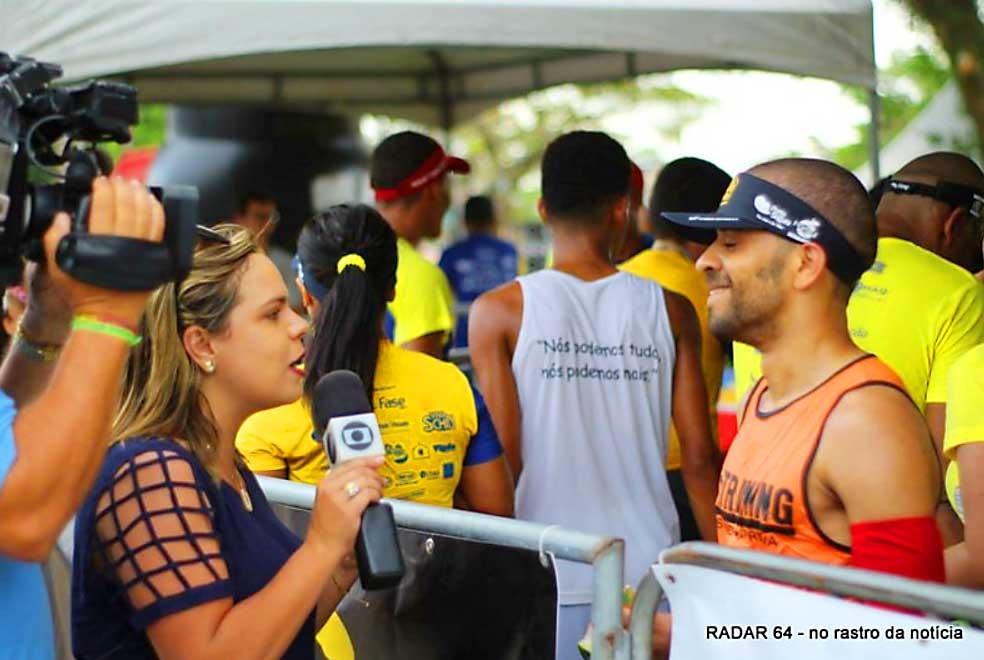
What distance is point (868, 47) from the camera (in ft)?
19.6

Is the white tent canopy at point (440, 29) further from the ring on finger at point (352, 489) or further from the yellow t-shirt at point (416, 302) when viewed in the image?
the ring on finger at point (352, 489)

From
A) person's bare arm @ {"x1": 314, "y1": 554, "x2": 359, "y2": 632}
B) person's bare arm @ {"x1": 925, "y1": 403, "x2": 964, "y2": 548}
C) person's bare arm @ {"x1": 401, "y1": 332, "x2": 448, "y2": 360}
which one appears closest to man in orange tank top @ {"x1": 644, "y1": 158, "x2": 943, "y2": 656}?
person's bare arm @ {"x1": 925, "y1": 403, "x2": 964, "y2": 548}

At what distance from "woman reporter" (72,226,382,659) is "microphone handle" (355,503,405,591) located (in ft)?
0.11

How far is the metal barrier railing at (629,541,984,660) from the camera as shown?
2.21 meters

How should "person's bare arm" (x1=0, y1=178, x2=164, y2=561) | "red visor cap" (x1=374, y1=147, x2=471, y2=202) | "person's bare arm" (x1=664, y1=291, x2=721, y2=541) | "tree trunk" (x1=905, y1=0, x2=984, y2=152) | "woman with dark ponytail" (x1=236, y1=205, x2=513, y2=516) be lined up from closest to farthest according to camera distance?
1. "person's bare arm" (x1=0, y1=178, x2=164, y2=561)
2. "woman with dark ponytail" (x1=236, y1=205, x2=513, y2=516)
3. "person's bare arm" (x1=664, y1=291, x2=721, y2=541)
4. "red visor cap" (x1=374, y1=147, x2=471, y2=202)
5. "tree trunk" (x1=905, y1=0, x2=984, y2=152)

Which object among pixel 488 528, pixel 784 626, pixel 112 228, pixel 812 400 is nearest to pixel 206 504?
pixel 112 228

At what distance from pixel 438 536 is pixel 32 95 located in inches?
58.8

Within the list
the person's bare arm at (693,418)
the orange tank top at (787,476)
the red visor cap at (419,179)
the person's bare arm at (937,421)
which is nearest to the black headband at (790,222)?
the orange tank top at (787,476)

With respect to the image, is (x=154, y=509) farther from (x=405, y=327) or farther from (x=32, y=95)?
(x=405, y=327)

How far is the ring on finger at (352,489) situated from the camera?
7.59 feet

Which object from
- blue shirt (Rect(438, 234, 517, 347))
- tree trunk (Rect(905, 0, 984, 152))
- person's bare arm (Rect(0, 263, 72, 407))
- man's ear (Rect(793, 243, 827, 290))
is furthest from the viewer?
tree trunk (Rect(905, 0, 984, 152))

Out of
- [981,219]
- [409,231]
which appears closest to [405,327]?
[409,231]

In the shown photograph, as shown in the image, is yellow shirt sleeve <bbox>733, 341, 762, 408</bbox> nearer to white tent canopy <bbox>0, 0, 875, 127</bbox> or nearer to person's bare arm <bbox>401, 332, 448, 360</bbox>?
person's bare arm <bbox>401, 332, 448, 360</bbox>

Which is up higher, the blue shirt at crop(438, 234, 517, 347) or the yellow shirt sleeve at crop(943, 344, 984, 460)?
the yellow shirt sleeve at crop(943, 344, 984, 460)
